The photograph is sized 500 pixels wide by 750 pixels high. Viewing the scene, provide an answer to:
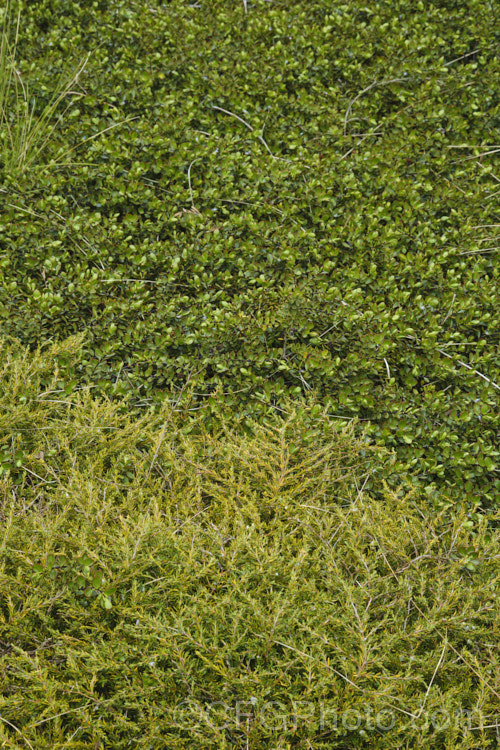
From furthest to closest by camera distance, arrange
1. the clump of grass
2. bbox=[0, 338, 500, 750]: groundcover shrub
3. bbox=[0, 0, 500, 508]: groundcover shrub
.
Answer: the clump of grass < bbox=[0, 0, 500, 508]: groundcover shrub < bbox=[0, 338, 500, 750]: groundcover shrub


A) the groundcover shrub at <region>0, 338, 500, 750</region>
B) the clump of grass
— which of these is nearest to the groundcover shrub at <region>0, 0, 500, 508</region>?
the clump of grass

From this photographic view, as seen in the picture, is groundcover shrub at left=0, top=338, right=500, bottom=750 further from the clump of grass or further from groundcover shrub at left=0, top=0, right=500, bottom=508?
the clump of grass

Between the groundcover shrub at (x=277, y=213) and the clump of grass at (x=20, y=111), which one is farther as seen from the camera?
the clump of grass at (x=20, y=111)

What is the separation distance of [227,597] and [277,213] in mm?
2199

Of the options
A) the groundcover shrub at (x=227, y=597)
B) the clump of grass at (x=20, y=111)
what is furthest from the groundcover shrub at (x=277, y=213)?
the groundcover shrub at (x=227, y=597)

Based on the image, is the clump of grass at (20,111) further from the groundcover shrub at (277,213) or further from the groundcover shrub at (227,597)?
the groundcover shrub at (227,597)

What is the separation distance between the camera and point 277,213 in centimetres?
330

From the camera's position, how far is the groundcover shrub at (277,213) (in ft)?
9.30

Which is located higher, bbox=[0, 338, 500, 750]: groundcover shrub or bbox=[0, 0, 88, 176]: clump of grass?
bbox=[0, 0, 88, 176]: clump of grass

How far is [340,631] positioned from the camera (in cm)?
188

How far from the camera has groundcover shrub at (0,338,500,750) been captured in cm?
167

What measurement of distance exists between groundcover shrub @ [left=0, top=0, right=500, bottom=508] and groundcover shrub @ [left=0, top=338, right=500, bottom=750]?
393 mm

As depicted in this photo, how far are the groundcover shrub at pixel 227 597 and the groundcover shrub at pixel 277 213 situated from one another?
39 cm

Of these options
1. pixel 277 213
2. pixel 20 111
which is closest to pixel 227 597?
pixel 277 213
